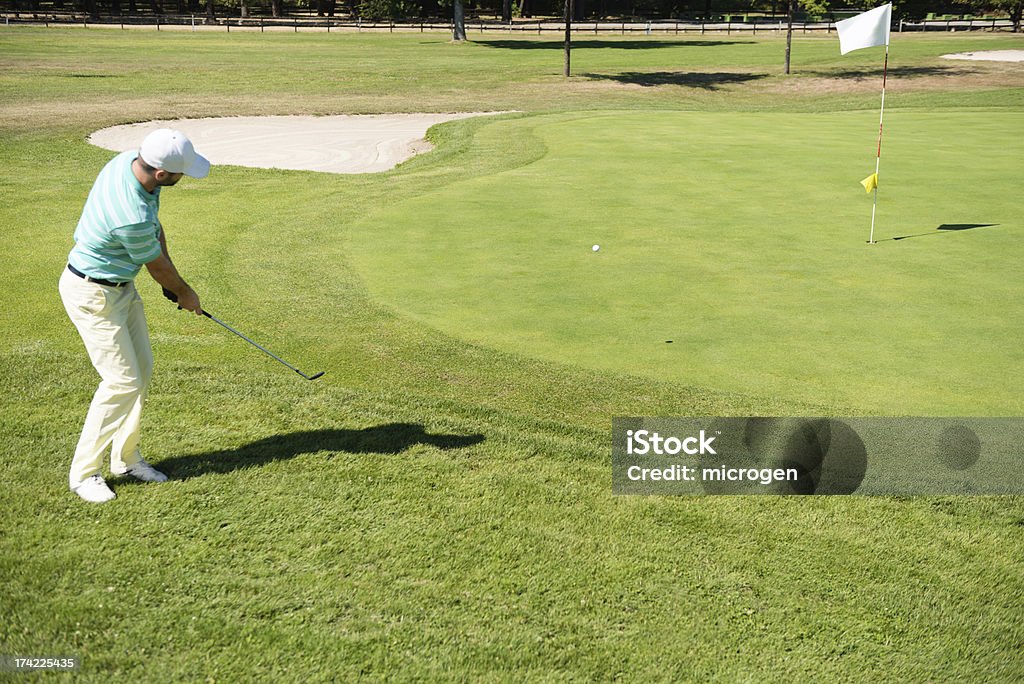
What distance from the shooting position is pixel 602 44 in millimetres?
61000

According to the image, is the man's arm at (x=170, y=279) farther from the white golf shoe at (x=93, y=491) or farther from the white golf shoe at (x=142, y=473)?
the white golf shoe at (x=93, y=491)

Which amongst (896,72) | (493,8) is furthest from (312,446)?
(493,8)

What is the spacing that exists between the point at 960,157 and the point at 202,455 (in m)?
15.3

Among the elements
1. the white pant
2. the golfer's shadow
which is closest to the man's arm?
the white pant

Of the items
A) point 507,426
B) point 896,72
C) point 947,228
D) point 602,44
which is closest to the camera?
point 507,426

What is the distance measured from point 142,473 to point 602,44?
195 feet

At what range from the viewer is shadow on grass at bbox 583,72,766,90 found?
40.6 m

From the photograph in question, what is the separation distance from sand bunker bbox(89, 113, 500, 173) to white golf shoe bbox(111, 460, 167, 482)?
14.2 m

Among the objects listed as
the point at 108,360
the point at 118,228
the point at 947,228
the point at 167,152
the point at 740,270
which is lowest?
the point at 740,270

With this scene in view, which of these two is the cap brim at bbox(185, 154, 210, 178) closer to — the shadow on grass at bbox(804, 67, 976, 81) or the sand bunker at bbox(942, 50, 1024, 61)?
the shadow on grass at bbox(804, 67, 976, 81)

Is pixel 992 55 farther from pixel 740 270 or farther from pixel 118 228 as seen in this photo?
pixel 118 228

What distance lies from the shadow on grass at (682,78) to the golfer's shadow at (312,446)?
35.3 metres

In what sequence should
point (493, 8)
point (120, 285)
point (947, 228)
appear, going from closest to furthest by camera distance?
point (120, 285), point (947, 228), point (493, 8)

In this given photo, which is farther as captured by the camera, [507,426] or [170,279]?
[507,426]
